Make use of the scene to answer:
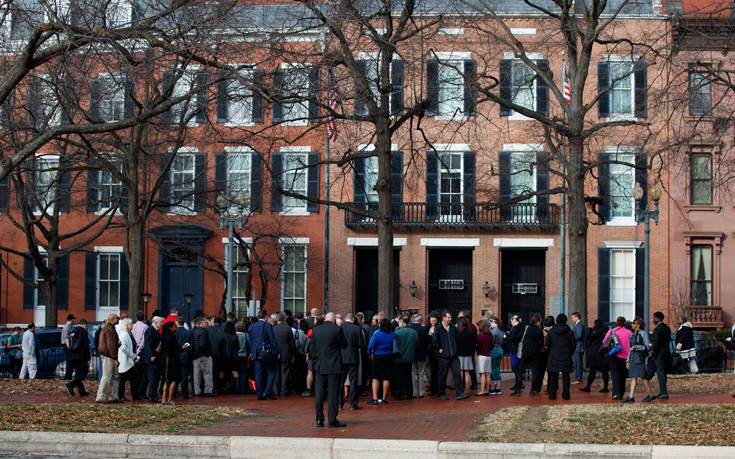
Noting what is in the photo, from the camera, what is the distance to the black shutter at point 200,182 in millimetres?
34375

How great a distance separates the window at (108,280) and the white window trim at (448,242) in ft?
39.5

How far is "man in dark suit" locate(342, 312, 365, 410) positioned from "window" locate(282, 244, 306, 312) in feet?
61.6

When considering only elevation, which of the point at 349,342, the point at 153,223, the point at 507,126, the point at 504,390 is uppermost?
the point at 507,126

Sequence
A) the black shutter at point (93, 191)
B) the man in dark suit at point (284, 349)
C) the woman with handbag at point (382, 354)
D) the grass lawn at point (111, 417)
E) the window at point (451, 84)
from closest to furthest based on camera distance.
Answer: the grass lawn at point (111, 417), the woman with handbag at point (382, 354), the man in dark suit at point (284, 349), the window at point (451, 84), the black shutter at point (93, 191)

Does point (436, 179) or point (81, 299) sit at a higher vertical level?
point (436, 179)

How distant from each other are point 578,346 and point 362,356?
18.8 ft

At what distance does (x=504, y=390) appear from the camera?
854 inches

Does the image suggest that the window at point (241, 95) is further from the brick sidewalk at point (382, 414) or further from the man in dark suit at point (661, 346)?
the man in dark suit at point (661, 346)

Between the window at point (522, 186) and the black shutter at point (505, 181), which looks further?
the window at point (522, 186)

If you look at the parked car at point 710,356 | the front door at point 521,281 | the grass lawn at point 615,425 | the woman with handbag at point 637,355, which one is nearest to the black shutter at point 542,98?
the front door at point 521,281

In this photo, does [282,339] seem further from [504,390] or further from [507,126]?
[507,126]

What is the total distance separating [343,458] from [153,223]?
2617 centimetres

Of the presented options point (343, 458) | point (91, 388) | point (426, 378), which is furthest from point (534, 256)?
point (343, 458)

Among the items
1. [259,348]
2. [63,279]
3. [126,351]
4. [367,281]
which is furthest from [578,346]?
[63,279]
